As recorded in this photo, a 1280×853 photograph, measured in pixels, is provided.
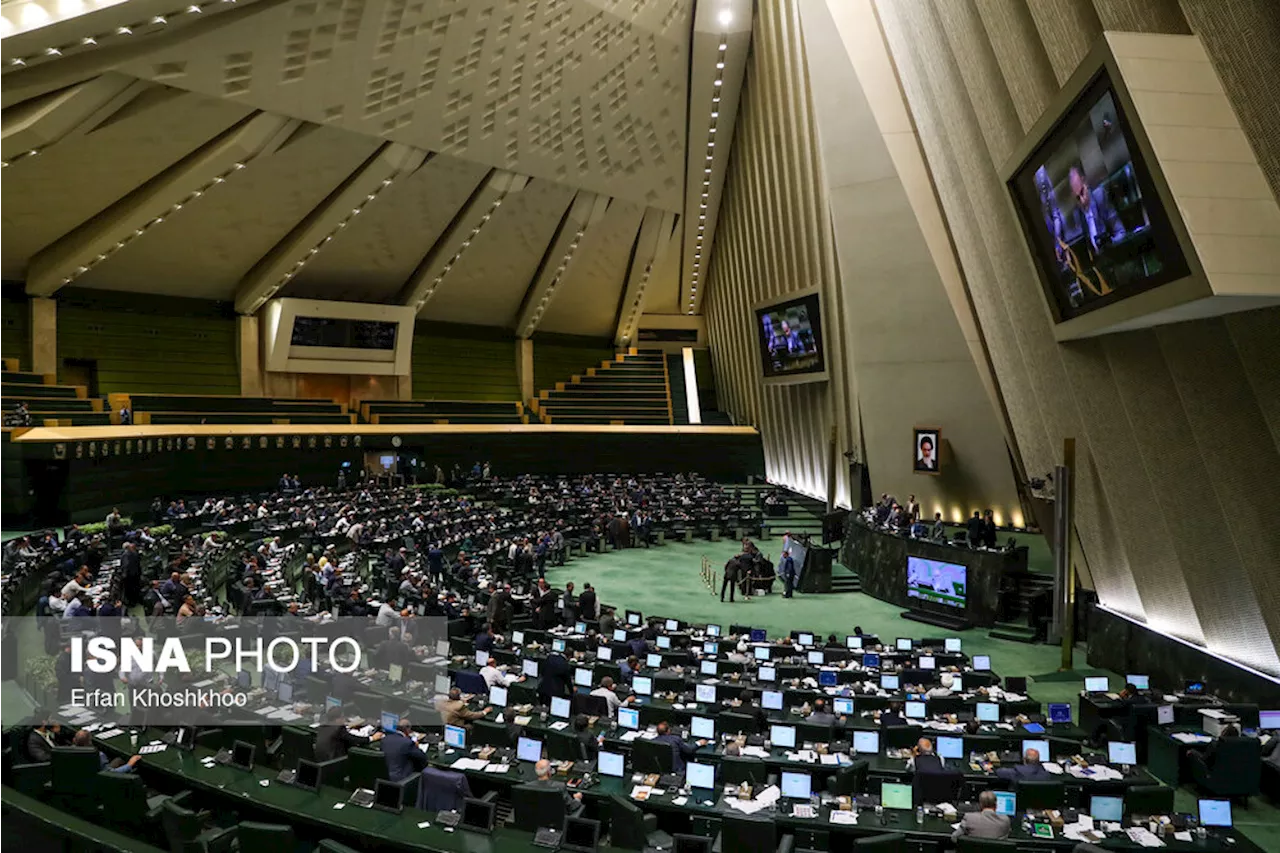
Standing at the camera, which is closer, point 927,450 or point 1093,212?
point 1093,212

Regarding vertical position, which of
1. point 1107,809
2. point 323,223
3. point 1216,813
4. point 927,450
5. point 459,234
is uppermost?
point 459,234

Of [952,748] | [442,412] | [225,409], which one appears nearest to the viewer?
[952,748]

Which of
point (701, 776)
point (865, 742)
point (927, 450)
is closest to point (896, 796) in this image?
point (865, 742)

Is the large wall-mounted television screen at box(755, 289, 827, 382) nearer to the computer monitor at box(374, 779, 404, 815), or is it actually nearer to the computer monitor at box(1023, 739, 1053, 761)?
the computer monitor at box(1023, 739, 1053, 761)

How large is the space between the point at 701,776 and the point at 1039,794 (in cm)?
274

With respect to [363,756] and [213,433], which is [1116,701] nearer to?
[363,756]

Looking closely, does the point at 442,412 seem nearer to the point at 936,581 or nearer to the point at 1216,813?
the point at 936,581

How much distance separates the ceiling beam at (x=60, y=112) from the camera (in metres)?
19.5

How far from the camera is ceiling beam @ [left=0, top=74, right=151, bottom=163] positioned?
19.5m

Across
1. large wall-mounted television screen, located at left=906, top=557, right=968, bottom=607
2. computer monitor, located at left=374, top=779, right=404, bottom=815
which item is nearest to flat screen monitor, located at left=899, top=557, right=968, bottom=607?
large wall-mounted television screen, located at left=906, top=557, right=968, bottom=607

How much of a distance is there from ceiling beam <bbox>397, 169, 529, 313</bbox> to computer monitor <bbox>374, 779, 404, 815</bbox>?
83.4 ft

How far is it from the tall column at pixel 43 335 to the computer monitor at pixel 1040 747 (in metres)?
28.2

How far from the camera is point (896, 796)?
24.3 feet

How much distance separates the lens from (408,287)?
115 ft
